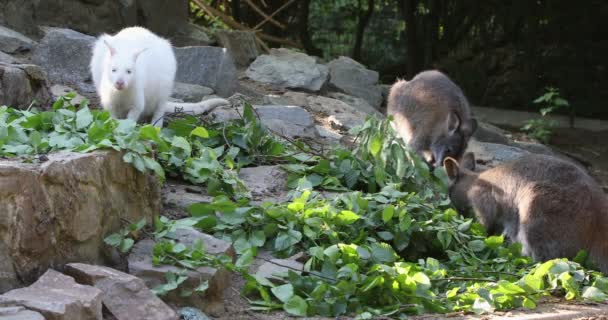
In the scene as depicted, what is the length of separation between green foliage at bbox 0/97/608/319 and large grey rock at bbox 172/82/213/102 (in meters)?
2.16

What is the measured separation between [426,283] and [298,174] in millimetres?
2245

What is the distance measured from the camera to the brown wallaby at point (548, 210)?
644cm

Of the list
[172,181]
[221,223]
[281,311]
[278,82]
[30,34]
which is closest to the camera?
[281,311]

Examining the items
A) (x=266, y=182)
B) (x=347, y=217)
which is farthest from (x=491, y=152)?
(x=347, y=217)

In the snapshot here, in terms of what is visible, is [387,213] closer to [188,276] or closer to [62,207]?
[188,276]

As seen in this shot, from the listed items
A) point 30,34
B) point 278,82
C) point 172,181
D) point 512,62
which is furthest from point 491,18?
point 172,181

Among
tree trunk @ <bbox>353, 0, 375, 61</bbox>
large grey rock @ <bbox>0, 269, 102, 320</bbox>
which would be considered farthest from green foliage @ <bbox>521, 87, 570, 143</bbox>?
large grey rock @ <bbox>0, 269, 102, 320</bbox>

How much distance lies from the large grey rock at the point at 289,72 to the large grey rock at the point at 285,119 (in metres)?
2.60

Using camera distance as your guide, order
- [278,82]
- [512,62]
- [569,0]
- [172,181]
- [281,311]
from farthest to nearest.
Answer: [512,62] < [569,0] < [278,82] < [172,181] < [281,311]

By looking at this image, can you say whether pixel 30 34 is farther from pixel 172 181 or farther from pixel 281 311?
pixel 281 311

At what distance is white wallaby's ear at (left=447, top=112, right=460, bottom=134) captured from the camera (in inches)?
377

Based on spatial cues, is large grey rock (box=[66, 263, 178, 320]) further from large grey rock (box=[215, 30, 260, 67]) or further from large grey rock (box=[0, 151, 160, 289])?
large grey rock (box=[215, 30, 260, 67])

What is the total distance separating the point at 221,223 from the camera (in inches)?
230

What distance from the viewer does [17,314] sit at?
3752 mm
